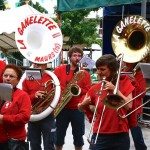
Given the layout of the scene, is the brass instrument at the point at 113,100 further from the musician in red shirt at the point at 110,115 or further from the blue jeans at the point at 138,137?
the blue jeans at the point at 138,137

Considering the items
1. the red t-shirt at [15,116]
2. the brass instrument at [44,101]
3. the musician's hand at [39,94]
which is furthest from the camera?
the brass instrument at [44,101]

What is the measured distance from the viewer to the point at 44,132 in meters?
4.89

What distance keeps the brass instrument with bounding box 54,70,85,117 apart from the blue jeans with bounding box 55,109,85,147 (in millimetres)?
128

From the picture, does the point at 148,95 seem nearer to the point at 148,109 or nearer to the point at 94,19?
the point at 148,109

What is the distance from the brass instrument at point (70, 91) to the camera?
523 cm

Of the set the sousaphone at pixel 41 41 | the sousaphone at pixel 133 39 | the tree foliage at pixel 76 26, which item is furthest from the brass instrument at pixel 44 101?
the tree foliage at pixel 76 26

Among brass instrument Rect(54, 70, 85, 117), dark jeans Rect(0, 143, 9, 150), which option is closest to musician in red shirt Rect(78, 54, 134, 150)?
dark jeans Rect(0, 143, 9, 150)

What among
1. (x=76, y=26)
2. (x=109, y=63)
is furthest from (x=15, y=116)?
(x=76, y=26)

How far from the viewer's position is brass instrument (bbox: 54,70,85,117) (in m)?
5.23

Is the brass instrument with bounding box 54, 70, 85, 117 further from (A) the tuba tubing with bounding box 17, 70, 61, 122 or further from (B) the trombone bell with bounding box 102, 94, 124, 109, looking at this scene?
(B) the trombone bell with bounding box 102, 94, 124, 109

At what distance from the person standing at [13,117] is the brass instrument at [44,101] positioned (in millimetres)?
1024

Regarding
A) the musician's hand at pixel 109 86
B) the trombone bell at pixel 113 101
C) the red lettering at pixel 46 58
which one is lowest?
the trombone bell at pixel 113 101

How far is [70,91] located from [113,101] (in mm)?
1938

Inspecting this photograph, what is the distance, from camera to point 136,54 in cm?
445
